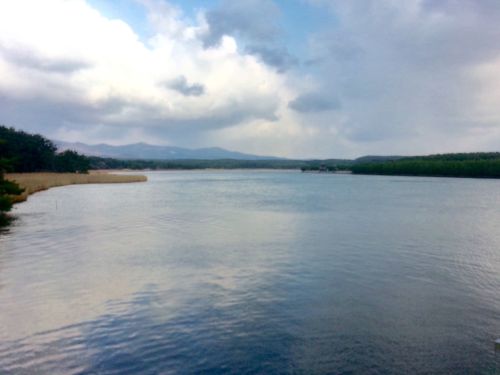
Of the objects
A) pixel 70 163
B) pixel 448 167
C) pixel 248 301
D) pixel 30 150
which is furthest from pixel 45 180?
pixel 448 167

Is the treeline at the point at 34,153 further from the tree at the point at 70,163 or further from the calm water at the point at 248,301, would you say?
the calm water at the point at 248,301

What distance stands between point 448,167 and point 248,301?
142 m

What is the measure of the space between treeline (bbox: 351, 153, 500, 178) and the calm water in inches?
4583

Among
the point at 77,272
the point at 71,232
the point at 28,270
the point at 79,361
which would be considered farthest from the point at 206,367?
Answer: the point at 71,232

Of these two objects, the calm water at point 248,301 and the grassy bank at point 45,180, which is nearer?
the calm water at point 248,301

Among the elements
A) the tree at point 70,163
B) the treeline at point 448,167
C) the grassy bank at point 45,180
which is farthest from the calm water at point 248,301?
the treeline at point 448,167

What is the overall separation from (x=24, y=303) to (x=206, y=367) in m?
7.21

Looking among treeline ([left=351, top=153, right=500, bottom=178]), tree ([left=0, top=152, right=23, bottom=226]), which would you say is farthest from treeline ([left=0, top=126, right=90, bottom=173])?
treeline ([left=351, top=153, right=500, bottom=178])

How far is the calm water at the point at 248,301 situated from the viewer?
9.74 m

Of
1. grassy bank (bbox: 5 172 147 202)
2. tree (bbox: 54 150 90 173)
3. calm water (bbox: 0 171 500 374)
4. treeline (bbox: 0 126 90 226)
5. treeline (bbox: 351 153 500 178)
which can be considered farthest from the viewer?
treeline (bbox: 351 153 500 178)

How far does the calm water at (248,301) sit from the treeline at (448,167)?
382ft

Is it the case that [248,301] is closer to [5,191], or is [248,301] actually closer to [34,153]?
[5,191]

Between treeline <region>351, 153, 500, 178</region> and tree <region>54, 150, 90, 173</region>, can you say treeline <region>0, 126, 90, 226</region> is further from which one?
treeline <region>351, 153, 500, 178</region>

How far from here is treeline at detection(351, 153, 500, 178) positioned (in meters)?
131
